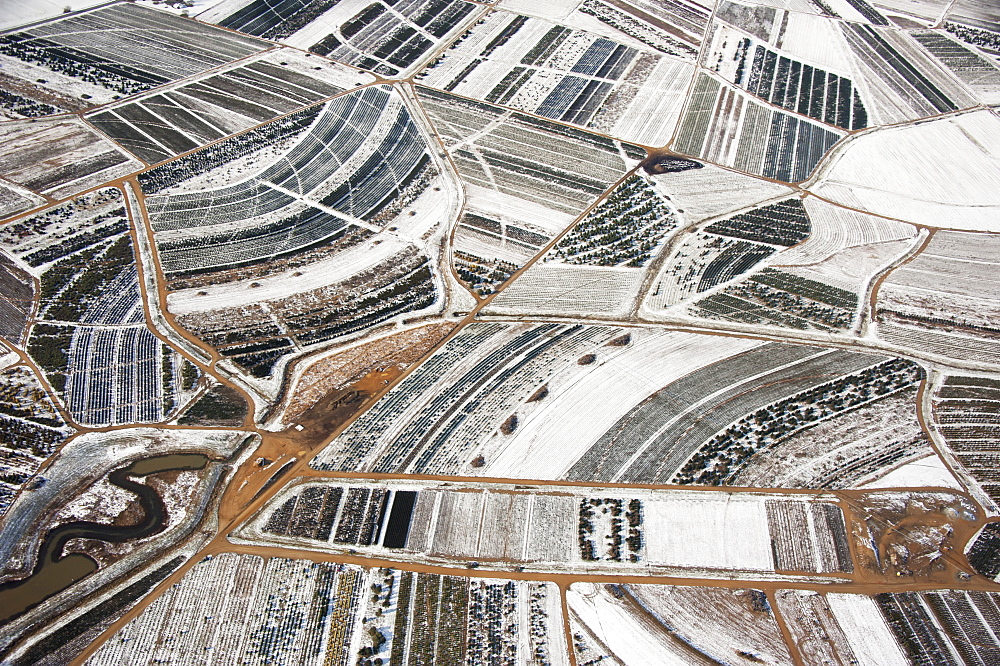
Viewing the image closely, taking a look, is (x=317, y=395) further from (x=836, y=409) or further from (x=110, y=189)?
(x=836, y=409)

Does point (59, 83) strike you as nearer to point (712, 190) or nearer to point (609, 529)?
point (712, 190)

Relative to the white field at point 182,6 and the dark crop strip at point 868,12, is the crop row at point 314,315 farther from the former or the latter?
the dark crop strip at point 868,12

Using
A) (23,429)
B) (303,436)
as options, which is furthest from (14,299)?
(303,436)

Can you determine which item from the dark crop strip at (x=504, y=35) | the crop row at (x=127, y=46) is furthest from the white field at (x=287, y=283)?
the dark crop strip at (x=504, y=35)

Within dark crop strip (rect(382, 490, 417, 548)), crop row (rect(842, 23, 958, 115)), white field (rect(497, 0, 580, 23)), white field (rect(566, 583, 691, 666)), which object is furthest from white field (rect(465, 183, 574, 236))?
crop row (rect(842, 23, 958, 115))

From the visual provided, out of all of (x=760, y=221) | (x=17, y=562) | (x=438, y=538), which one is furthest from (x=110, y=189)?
(x=760, y=221)

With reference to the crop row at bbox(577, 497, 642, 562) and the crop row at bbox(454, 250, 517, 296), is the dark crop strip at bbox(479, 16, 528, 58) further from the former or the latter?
the crop row at bbox(577, 497, 642, 562)
